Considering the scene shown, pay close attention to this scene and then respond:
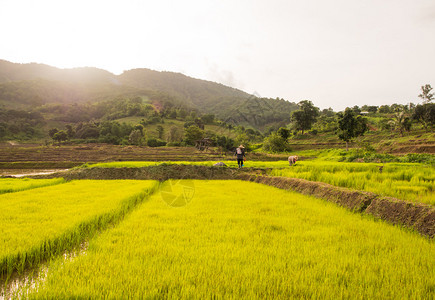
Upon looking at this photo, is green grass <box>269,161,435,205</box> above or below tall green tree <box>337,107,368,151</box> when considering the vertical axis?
below

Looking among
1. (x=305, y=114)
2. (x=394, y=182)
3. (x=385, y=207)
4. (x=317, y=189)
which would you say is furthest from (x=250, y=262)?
(x=305, y=114)

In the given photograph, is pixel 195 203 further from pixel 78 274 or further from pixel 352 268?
pixel 352 268

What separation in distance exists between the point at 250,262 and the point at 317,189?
18.7 ft

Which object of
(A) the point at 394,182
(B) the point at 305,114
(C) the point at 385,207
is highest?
(B) the point at 305,114

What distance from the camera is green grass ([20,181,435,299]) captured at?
211cm

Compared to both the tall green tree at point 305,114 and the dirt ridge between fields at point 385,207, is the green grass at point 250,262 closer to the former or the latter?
the dirt ridge between fields at point 385,207

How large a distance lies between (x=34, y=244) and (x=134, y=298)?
7.86ft

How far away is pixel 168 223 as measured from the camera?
4.43 metres

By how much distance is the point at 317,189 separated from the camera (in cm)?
744

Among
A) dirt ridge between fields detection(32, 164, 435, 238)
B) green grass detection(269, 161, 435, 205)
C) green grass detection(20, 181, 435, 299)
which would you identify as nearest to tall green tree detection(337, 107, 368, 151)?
dirt ridge between fields detection(32, 164, 435, 238)

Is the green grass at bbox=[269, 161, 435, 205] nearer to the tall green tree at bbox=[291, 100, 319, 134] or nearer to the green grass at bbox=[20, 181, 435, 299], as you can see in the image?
the green grass at bbox=[20, 181, 435, 299]

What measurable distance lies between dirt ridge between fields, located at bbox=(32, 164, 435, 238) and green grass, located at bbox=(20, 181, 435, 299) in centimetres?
45

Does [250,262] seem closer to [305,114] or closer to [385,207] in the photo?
[385,207]

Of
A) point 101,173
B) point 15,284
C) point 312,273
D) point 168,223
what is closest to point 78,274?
point 15,284
